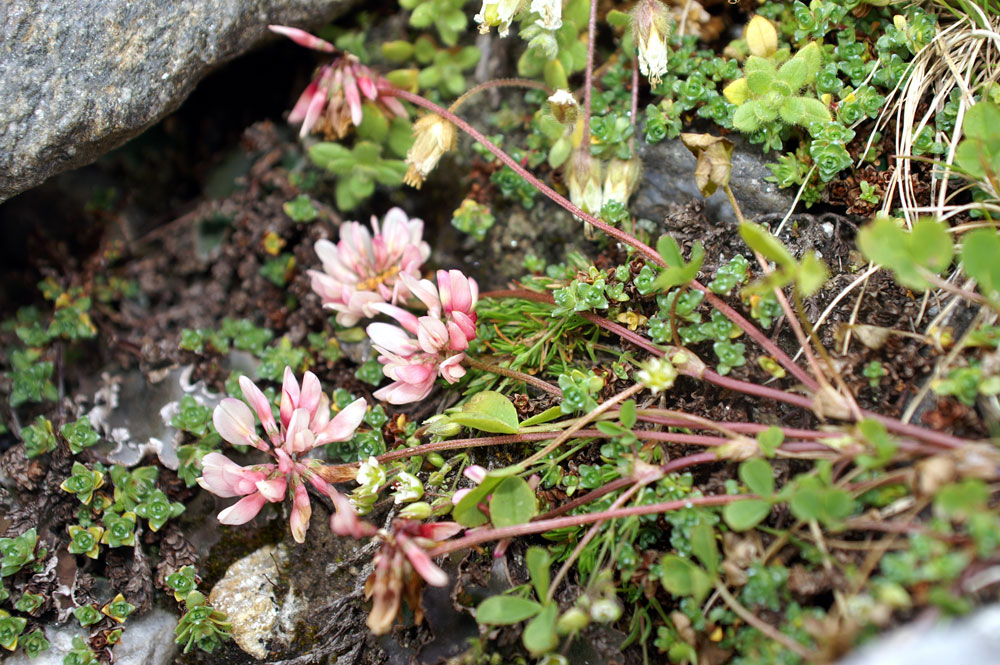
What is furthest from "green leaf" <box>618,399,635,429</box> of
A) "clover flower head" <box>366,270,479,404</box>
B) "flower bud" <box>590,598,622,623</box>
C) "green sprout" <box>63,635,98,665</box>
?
"green sprout" <box>63,635,98,665</box>

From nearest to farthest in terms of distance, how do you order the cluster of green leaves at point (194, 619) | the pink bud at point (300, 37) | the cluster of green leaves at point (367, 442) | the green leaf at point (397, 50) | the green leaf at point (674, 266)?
the green leaf at point (674, 266) < the cluster of green leaves at point (194, 619) < the cluster of green leaves at point (367, 442) < the pink bud at point (300, 37) < the green leaf at point (397, 50)

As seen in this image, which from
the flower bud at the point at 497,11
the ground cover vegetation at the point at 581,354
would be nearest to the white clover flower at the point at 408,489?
the ground cover vegetation at the point at 581,354

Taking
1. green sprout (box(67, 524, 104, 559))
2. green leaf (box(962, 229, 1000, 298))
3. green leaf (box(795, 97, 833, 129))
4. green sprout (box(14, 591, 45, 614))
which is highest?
green leaf (box(795, 97, 833, 129))

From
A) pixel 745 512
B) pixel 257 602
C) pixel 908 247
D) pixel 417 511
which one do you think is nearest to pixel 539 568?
pixel 417 511

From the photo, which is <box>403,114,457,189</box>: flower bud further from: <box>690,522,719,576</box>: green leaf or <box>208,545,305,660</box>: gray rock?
<box>690,522,719,576</box>: green leaf

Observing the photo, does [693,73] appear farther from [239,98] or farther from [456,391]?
[239,98]

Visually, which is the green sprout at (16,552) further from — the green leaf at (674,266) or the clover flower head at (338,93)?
the green leaf at (674,266)
